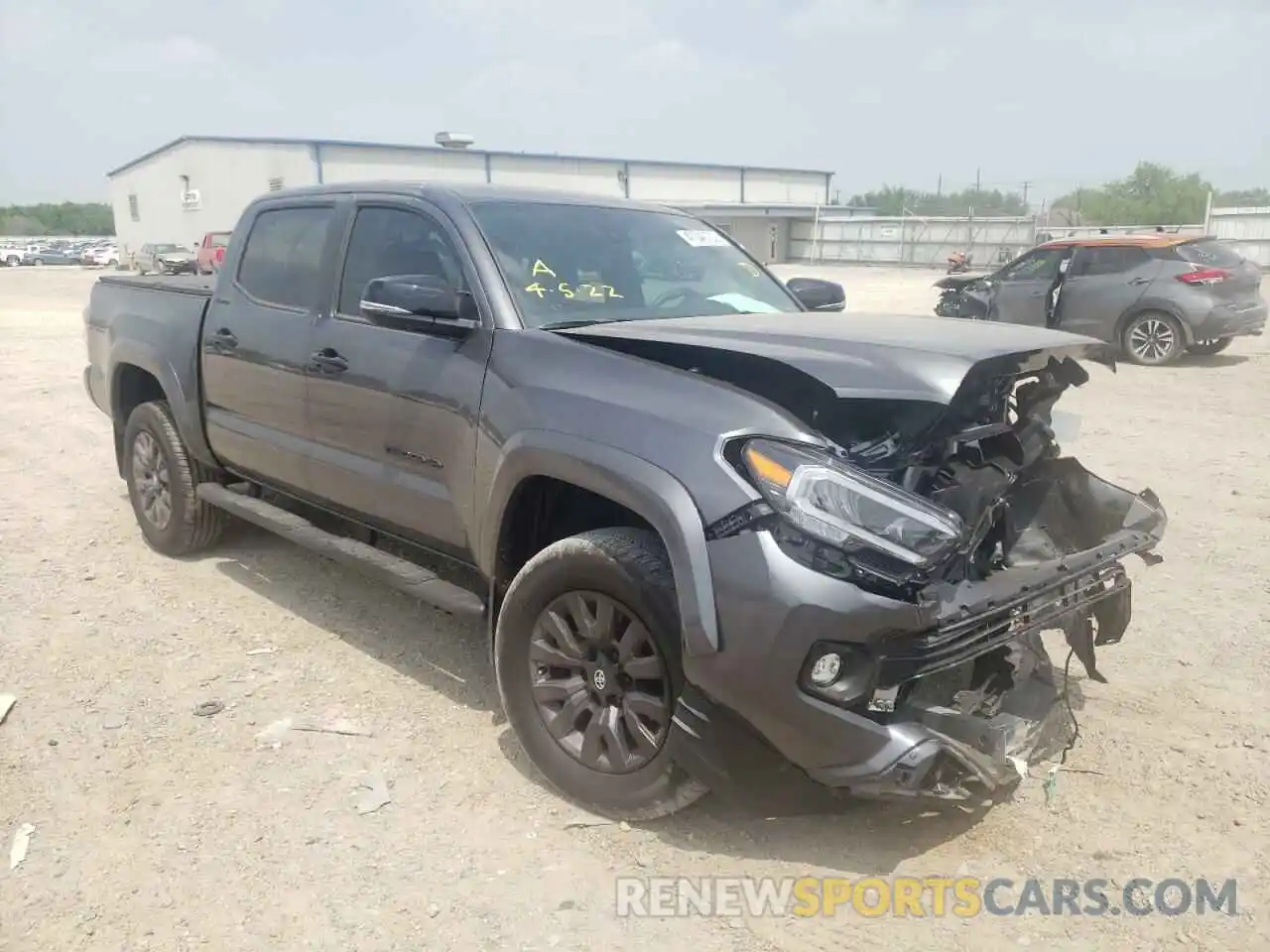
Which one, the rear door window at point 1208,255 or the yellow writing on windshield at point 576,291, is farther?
the rear door window at point 1208,255

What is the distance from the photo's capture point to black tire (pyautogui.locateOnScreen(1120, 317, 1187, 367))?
40.9 feet

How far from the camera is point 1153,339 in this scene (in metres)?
12.7

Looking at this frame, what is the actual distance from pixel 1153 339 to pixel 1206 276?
910 mm

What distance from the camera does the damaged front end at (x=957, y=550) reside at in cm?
259

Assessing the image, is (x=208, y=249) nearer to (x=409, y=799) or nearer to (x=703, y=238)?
(x=703, y=238)

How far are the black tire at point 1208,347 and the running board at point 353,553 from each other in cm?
1162

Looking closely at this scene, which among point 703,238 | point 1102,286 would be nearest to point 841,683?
point 703,238

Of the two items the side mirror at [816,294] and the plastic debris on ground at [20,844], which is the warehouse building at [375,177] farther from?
the plastic debris on ground at [20,844]

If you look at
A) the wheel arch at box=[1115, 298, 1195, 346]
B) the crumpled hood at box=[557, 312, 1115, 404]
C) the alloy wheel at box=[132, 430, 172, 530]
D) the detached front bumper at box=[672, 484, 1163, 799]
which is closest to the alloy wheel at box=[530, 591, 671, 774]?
the detached front bumper at box=[672, 484, 1163, 799]

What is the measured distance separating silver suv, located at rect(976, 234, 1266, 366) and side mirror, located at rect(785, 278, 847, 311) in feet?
30.2

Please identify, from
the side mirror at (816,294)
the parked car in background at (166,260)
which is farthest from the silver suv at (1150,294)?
the parked car in background at (166,260)

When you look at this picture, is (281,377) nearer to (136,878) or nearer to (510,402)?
(510,402)

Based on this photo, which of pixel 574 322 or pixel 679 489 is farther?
pixel 574 322

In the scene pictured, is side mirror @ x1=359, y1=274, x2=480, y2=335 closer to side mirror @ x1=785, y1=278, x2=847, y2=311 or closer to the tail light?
side mirror @ x1=785, y1=278, x2=847, y2=311
